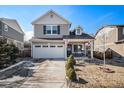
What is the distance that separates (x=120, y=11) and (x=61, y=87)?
1695 cm

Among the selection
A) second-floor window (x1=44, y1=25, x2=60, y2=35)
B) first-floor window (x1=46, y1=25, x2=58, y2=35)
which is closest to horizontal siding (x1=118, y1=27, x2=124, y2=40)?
second-floor window (x1=44, y1=25, x2=60, y2=35)

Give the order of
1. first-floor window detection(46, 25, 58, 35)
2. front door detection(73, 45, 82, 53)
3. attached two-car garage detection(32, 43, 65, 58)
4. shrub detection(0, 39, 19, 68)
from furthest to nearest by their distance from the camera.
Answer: front door detection(73, 45, 82, 53) → first-floor window detection(46, 25, 58, 35) → attached two-car garage detection(32, 43, 65, 58) → shrub detection(0, 39, 19, 68)

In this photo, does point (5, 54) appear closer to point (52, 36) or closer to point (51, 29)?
point (52, 36)

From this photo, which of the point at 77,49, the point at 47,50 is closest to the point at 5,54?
the point at 47,50

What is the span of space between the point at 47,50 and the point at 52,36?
2.13m

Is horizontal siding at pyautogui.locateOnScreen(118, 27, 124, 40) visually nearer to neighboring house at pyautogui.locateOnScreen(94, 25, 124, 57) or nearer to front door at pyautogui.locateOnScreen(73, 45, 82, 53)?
neighboring house at pyautogui.locateOnScreen(94, 25, 124, 57)

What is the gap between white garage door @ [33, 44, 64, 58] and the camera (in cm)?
2330

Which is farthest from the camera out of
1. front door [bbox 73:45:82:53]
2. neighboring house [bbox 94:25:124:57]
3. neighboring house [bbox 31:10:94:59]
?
front door [bbox 73:45:82:53]

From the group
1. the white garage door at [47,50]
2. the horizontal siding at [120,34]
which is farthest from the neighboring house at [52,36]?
the horizontal siding at [120,34]

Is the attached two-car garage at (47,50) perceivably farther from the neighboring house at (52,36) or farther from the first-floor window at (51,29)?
the first-floor window at (51,29)
